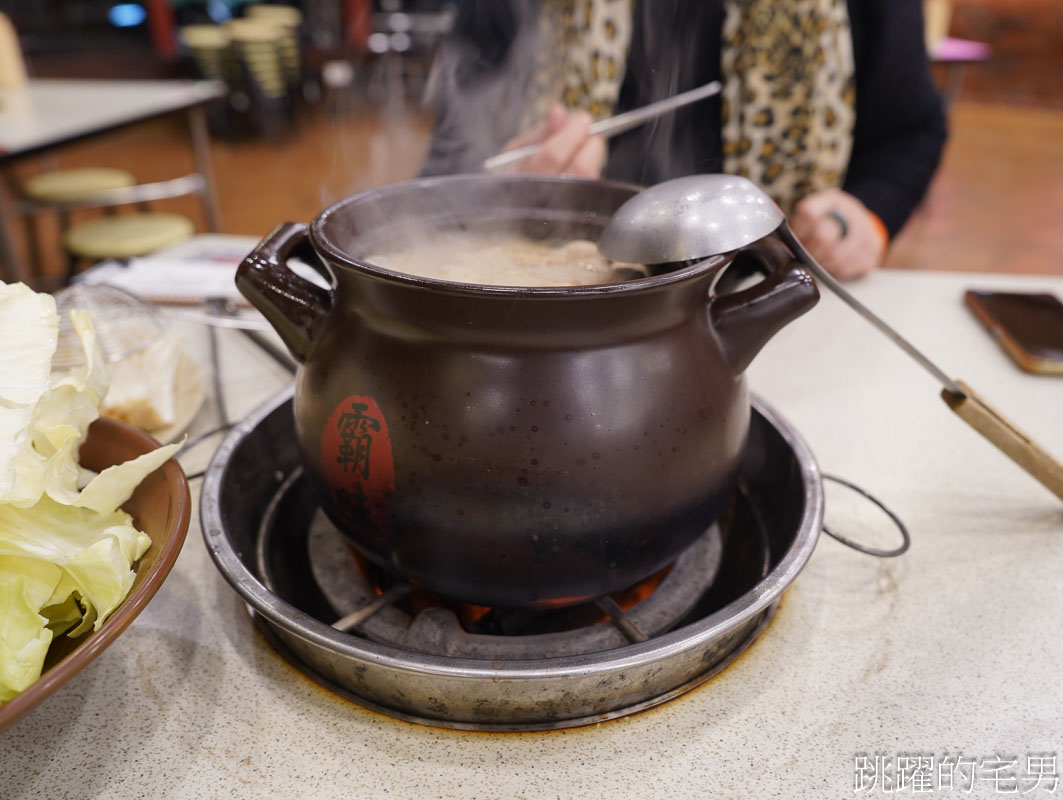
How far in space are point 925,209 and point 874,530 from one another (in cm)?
535

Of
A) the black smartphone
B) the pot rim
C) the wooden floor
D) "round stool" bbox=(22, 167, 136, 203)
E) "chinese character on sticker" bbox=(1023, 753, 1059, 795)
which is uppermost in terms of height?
the pot rim

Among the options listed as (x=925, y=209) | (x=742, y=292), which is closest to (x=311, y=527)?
(x=742, y=292)

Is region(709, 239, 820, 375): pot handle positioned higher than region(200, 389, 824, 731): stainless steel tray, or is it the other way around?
region(709, 239, 820, 375): pot handle

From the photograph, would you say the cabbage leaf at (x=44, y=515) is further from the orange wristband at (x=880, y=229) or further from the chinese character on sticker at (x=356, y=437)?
the orange wristband at (x=880, y=229)

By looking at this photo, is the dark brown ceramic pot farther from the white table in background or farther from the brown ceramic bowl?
the white table in background

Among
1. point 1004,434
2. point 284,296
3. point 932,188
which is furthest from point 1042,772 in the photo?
point 932,188

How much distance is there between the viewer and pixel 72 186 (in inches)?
143

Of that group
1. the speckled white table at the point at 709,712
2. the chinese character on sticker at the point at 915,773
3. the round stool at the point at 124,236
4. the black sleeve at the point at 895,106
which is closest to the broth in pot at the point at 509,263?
the speckled white table at the point at 709,712

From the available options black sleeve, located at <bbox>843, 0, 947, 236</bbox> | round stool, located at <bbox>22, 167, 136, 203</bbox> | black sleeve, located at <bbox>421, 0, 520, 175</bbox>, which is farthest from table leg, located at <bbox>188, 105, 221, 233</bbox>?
black sleeve, located at <bbox>843, 0, 947, 236</bbox>

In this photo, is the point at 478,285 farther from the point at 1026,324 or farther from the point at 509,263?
the point at 1026,324

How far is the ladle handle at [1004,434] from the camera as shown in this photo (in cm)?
85

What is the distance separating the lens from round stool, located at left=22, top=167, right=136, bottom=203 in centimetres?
356

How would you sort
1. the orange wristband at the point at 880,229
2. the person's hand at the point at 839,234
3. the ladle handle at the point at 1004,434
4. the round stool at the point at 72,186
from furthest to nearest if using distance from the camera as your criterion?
the round stool at the point at 72,186
the orange wristband at the point at 880,229
the person's hand at the point at 839,234
the ladle handle at the point at 1004,434

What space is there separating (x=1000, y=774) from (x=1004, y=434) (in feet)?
1.31
